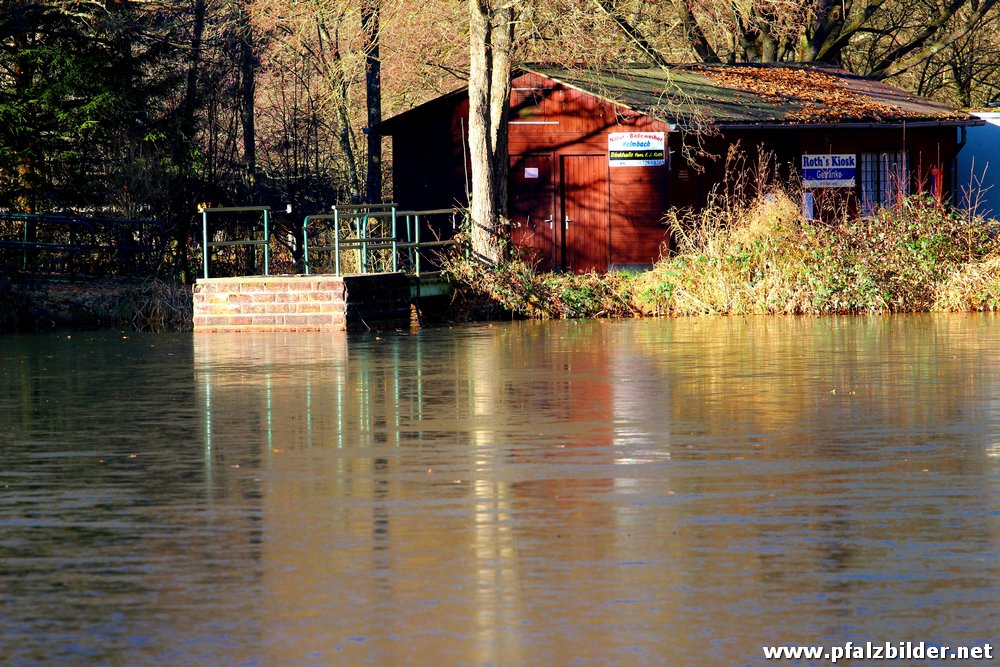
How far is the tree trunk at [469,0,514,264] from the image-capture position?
2978 centimetres

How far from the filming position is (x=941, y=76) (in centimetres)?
4809

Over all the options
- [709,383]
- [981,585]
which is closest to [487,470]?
[981,585]

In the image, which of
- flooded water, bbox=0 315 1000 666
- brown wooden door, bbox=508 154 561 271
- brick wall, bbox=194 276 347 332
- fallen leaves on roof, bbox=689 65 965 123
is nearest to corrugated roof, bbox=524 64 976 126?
fallen leaves on roof, bbox=689 65 965 123

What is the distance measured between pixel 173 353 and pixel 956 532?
14.4 meters

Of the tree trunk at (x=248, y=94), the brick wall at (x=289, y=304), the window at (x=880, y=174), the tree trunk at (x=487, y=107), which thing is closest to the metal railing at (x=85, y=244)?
the tree trunk at (x=248, y=94)

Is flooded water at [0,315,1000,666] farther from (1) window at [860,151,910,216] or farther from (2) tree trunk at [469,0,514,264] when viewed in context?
(1) window at [860,151,910,216]

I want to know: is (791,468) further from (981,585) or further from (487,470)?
(981,585)

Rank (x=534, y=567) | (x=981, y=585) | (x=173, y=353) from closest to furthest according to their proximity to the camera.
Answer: (x=981, y=585), (x=534, y=567), (x=173, y=353)

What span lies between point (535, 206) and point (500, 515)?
2567cm

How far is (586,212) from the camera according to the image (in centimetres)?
3400

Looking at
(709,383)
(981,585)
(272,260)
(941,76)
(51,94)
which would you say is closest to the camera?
(981,585)

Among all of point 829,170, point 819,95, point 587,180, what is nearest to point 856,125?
point 829,170

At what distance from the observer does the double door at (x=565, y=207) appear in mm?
33938

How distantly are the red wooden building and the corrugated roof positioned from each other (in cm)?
5
